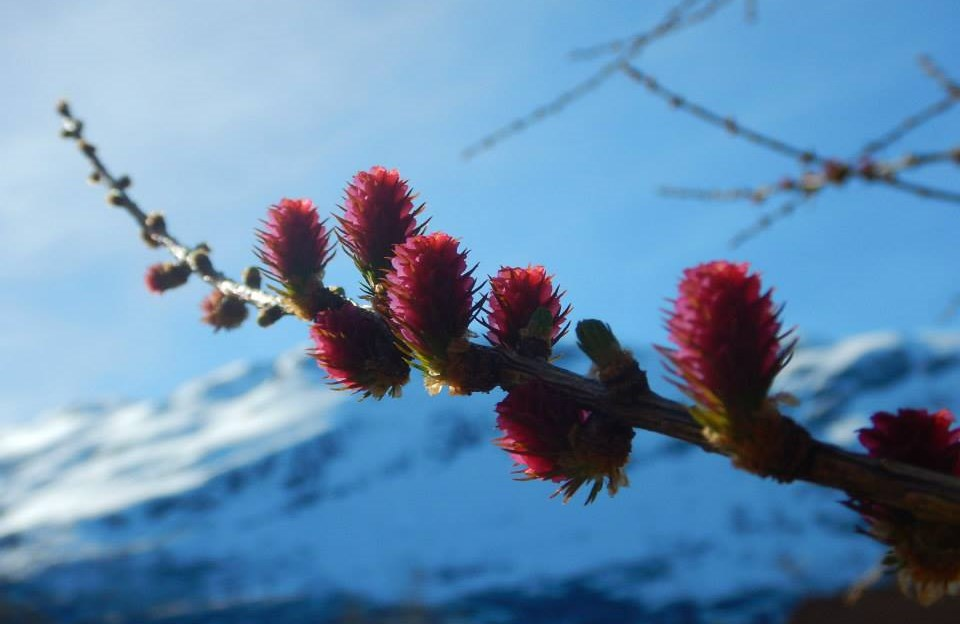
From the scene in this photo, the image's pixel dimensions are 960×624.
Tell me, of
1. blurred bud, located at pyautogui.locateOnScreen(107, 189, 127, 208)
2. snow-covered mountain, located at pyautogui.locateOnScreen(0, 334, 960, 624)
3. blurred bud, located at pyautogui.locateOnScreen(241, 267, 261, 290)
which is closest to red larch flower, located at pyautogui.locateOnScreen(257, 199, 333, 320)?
blurred bud, located at pyautogui.locateOnScreen(241, 267, 261, 290)

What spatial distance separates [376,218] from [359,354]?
9.8 inches

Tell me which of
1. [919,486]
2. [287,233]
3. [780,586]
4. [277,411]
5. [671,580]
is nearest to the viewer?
[919,486]

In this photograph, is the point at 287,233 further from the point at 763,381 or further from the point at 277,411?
the point at 277,411

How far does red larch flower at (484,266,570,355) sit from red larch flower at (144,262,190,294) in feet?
3.12

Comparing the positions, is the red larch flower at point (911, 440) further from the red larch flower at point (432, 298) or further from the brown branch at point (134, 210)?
the brown branch at point (134, 210)

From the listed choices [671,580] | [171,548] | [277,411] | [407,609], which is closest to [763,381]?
[407,609]

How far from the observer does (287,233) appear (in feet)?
5.20

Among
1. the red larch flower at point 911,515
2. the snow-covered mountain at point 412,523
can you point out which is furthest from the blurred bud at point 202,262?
the snow-covered mountain at point 412,523

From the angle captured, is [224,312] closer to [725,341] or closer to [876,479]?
[725,341]

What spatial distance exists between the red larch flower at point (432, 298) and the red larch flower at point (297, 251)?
0.31 metres

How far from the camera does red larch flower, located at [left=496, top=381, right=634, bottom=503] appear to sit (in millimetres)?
1193

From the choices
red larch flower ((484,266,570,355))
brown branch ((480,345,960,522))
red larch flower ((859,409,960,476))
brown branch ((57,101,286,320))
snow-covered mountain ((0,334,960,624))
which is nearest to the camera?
brown branch ((480,345,960,522))

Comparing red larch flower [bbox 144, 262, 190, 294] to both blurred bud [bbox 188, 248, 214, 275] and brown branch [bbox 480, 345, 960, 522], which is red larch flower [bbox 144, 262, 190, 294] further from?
brown branch [bbox 480, 345, 960, 522]

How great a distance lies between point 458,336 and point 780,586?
45.6 metres
